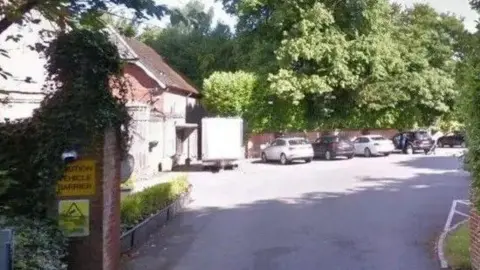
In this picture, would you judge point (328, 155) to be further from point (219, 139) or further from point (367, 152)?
point (219, 139)

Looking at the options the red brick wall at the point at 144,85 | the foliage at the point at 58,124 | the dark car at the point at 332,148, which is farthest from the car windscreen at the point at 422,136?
the foliage at the point at 58,124

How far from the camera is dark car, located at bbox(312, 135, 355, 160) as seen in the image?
3616cm

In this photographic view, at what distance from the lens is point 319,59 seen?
36750mm

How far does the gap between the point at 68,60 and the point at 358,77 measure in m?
32.8

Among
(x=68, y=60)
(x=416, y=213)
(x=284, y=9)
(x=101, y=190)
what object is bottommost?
(x=416, y=213)

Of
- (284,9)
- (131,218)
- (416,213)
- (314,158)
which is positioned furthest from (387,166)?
(131,218)

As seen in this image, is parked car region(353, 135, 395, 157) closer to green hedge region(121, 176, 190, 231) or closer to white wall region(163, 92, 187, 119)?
white wall region(163, 92, 187, 119)

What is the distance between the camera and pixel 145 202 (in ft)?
42.6

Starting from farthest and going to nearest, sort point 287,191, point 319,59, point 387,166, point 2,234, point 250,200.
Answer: point 319,59 < point 387,166 < point 287,191 < point 250,200 < point 2,234

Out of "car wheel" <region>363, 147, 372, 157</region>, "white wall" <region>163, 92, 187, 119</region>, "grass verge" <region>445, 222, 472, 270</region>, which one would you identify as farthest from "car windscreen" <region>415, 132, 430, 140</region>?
"grass verge" <region>445, 222, 472, 270</region>

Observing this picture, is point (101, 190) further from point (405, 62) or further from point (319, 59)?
point (405, 62)

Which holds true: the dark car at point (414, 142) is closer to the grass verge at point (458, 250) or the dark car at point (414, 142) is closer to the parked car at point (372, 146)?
the parked car at point (372, 146)

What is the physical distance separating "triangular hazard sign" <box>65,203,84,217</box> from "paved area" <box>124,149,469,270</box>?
2658 mm

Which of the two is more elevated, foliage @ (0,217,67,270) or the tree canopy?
the tree canopy
